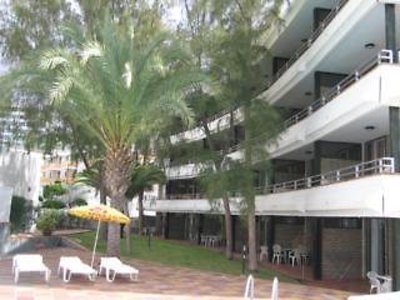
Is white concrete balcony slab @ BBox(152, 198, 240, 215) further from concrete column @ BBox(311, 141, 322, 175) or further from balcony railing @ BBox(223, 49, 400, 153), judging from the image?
concrete column @ BBox(311, 141, 322, 175)

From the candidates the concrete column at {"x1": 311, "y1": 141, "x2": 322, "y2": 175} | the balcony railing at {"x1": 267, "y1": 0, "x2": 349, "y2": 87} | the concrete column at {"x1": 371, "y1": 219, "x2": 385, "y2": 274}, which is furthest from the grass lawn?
the balcony railing at {"x1": 267, "y1": 0, "x2": 349, "y2": 87}

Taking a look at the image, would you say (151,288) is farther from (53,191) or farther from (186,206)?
(53,191)

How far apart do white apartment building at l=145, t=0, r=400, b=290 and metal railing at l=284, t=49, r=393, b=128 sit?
48 mm

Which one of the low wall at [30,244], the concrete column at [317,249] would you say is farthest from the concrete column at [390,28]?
the low wall at [30,244]

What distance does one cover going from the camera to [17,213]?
36.9m

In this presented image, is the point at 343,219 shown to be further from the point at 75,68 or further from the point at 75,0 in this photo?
the point at 75,0

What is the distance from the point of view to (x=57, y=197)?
236 ft

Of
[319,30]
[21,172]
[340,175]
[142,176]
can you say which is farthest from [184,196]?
[340,175]

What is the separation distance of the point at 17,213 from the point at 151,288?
2143 centimetres

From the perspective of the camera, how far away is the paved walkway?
15.6 meters

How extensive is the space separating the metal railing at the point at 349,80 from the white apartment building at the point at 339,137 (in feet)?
0.16

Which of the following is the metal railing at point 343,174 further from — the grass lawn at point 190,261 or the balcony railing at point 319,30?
the balcony railing at point 319,30

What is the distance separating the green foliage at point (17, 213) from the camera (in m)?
36.1

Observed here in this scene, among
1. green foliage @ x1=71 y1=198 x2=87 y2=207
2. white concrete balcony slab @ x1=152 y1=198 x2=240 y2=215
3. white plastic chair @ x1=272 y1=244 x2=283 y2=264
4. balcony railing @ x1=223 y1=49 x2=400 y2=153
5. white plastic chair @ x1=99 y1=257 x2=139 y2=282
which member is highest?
balcony railing @ x1=223 y1=49 x2=400 y2=153
